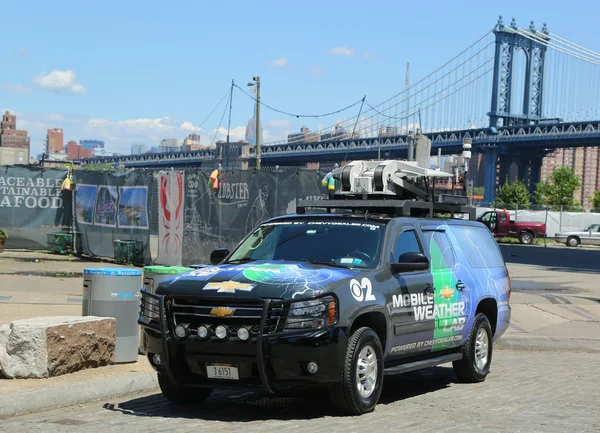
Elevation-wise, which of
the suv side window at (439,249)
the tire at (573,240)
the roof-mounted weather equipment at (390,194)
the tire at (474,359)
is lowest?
the tire at (573,240)

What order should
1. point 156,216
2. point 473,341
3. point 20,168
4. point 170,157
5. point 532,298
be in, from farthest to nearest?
point 170,157 < point 20,168 < point 156,216 < point 532,298 < point 473,341

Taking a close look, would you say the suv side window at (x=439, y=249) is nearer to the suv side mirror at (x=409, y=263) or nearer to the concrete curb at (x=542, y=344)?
the suv side mirror at (x=409, y=263)

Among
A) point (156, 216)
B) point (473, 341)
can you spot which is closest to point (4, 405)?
point (473, 341)

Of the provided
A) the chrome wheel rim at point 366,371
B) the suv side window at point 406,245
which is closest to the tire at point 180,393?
the chrome wheel rim at point 366,371

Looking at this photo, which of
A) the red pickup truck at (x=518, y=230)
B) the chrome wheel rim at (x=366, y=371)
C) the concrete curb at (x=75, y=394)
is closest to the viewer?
the concrete curb at (x=75, y=394)

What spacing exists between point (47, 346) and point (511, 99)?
5281 inches

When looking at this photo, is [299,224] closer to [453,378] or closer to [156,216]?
[453,378]

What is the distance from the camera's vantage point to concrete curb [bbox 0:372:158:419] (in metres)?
7.46

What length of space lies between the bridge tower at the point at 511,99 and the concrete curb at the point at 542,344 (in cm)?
11204

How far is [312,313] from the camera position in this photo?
7.26m

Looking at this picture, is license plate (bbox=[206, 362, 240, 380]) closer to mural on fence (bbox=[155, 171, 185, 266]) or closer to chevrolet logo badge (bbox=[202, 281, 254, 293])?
chevrolet logo badge (bbox=[202, 281, 254, 293])

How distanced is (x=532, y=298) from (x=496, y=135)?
106831 millimetres

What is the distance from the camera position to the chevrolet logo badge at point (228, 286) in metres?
7.32

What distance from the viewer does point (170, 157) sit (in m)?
139
